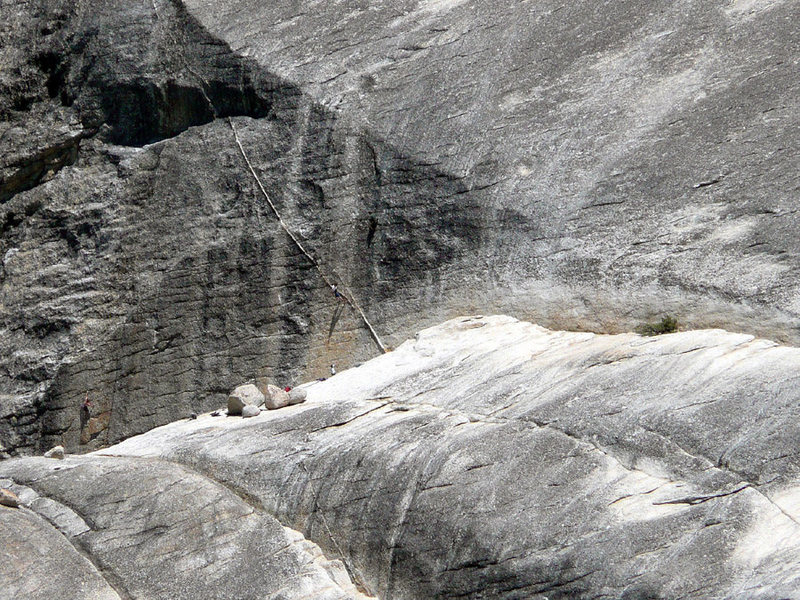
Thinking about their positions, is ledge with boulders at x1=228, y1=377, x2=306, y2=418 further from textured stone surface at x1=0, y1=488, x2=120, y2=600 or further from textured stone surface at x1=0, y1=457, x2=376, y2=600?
textured stone surface at x1=0, y1=488, x2=120, y2=600

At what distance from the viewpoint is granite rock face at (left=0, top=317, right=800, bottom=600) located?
9352mm

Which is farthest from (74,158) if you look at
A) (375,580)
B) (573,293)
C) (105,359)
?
(375,580)

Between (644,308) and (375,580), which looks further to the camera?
(644,308)

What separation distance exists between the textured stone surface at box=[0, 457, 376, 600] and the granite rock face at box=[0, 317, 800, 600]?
0.04 meters

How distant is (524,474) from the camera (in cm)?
1050

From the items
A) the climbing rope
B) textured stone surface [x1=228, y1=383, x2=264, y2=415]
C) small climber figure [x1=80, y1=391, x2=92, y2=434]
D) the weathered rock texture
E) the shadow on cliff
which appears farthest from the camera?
small climber figure [x1=80, y1=391, x2=92, y2=434]

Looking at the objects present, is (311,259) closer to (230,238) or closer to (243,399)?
(230,238)

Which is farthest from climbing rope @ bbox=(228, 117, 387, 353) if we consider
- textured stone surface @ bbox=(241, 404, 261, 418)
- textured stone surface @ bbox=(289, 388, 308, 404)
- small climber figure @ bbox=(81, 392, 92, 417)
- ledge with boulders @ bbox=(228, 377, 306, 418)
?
small climber figure @ bbox=(81, 392, 92, 417)

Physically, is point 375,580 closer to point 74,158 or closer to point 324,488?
point 324,488

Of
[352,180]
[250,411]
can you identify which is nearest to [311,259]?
[352,180]

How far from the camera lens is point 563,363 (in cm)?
1212

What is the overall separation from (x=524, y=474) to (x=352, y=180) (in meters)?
6.52

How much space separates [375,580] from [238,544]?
143 centimetres

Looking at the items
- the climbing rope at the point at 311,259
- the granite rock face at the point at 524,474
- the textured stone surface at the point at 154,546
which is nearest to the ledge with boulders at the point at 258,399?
the granite rock face at the point at 524,474
